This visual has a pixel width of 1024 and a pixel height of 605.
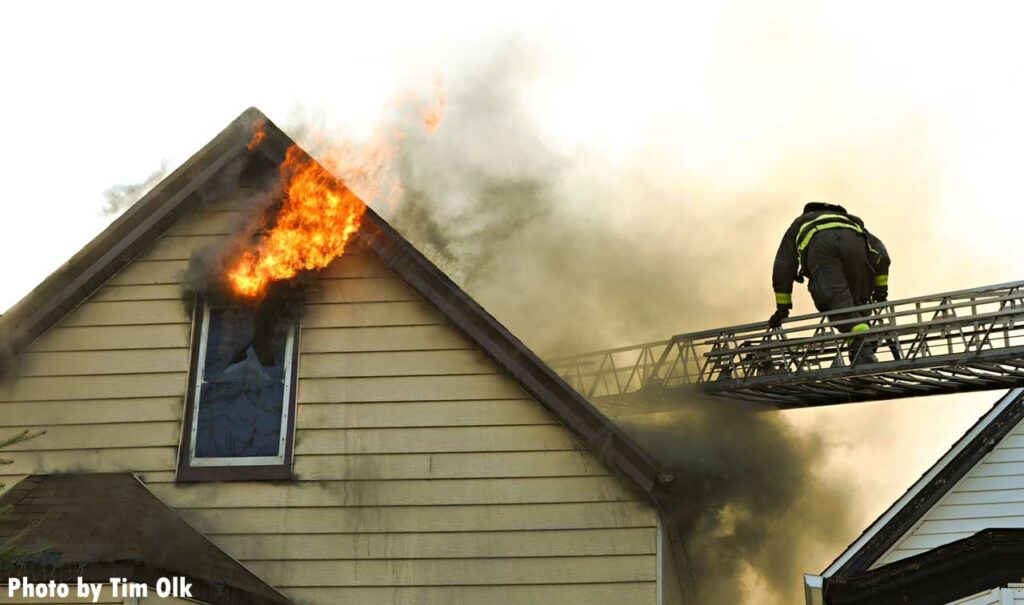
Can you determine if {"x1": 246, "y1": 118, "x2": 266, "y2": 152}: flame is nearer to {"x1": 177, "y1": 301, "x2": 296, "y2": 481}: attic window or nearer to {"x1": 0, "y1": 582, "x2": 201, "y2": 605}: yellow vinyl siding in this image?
{"x1": 177, "y1": 301, "x2": 296, "y2": 481}: attic window

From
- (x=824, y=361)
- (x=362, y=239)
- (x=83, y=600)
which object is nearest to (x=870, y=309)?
(x=824, y=361)

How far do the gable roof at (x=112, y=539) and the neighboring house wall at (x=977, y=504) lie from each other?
6521 mm

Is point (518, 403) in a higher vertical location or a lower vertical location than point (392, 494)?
higher

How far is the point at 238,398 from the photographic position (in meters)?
9.41

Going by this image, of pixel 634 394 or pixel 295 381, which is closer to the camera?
pixel 295 381

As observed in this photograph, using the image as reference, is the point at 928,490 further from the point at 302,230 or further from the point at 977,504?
the point at 302,230

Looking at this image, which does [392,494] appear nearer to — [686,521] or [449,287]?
[449,287]

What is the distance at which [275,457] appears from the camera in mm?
9188

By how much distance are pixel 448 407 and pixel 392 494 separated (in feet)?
2.77

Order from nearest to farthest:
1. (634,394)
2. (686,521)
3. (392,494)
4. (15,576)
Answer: (15,576) < (392,494) < (686,521) < (634,394)

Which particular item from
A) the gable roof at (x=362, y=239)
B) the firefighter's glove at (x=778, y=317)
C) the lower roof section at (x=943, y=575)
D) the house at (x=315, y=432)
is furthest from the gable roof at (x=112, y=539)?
the firefighter's glove at (x=778, y=317)

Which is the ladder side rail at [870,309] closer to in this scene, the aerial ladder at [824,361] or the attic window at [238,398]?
the aerial ladder at [824,361]

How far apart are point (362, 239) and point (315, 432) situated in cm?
170

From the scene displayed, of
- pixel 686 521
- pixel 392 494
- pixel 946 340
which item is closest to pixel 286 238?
pixel 392 494
